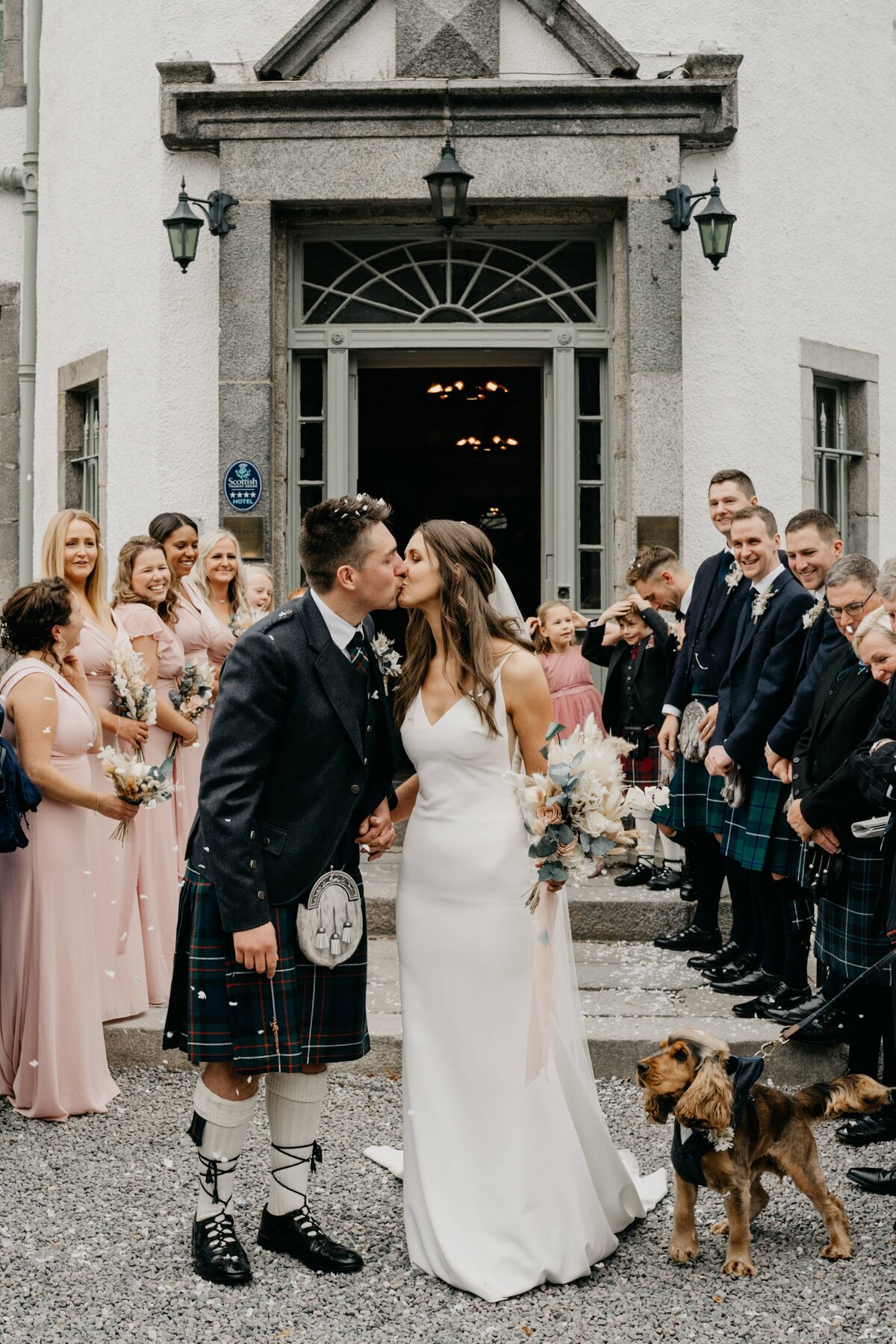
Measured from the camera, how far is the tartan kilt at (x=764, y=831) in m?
6.05

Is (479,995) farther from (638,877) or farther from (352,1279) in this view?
(638,877)

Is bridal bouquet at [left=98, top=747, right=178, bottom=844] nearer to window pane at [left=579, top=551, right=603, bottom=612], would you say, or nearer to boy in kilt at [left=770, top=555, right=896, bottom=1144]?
boy in kilt at [left=770, top=555, right=896, bottom=1144]

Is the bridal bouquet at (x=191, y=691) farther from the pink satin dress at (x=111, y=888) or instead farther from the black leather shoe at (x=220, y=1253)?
the black leather shoe at (x=220, y=1253)

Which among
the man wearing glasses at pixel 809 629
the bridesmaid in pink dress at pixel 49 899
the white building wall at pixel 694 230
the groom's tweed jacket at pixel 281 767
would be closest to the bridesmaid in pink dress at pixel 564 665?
the white building wall at pixel 694 230

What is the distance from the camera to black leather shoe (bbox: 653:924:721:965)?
720 centimetres

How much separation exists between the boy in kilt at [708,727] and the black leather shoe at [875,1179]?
209cm

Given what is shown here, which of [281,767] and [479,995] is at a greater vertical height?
[281,767]

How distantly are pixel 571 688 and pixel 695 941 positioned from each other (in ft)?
5.99

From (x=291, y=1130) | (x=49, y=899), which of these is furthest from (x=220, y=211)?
(x=291, y=1130)

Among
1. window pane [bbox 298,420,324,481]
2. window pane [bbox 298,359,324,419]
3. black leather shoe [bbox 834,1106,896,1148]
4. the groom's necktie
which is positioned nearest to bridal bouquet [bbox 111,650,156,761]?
the groom's necktie

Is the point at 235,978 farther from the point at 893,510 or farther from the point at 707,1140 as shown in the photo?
the point at 893,510

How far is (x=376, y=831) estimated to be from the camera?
4090 millimetres

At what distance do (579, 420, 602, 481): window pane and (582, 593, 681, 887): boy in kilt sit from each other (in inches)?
53.6

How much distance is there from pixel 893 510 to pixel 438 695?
22.5 ft
